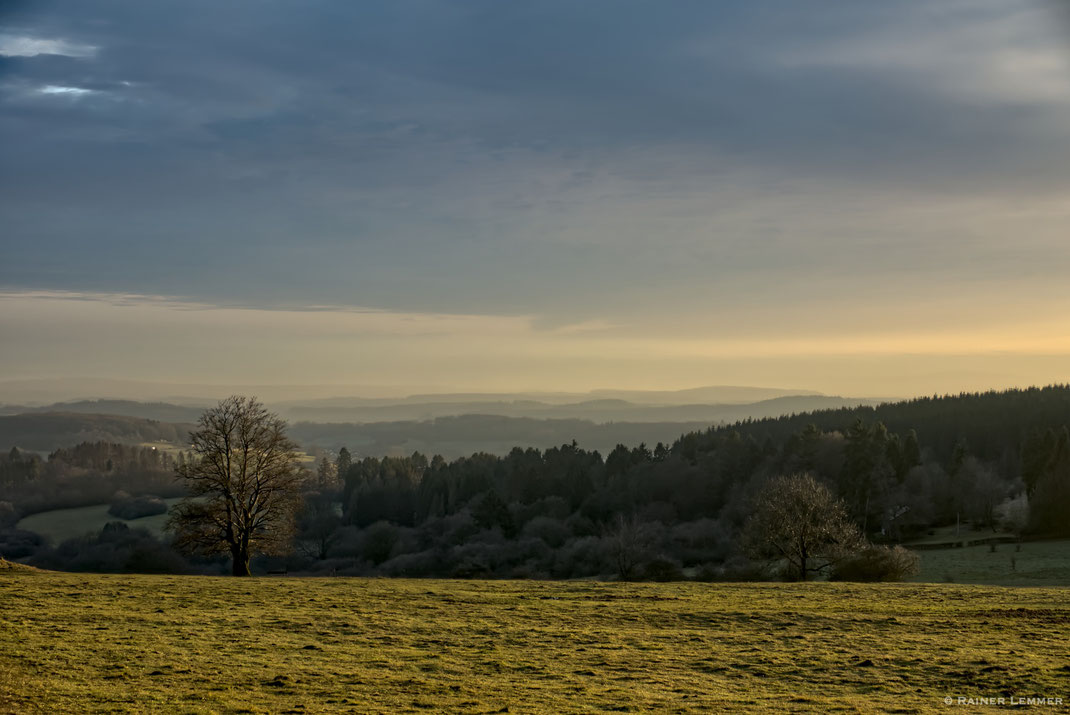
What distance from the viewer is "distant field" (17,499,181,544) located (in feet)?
458

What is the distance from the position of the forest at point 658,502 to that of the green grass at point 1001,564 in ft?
44.3

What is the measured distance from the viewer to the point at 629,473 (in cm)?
13662

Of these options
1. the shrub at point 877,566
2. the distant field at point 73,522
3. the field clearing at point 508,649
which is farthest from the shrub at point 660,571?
the distant field at point 73,522

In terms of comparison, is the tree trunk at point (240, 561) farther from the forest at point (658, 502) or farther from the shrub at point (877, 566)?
the shrub at point (877, 566)

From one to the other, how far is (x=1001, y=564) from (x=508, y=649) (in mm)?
63425

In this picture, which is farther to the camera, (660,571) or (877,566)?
(660,571)

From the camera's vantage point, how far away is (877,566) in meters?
54.1

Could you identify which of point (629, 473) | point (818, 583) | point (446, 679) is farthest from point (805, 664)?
point (629, 473)

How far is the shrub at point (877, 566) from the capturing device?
174ft

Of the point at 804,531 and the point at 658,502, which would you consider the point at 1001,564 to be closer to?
the point at 804,531

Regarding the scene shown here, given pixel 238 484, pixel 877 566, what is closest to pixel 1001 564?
pixel 877 566

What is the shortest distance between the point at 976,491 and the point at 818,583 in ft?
257

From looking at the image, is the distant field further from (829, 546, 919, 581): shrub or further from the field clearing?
the field clearing

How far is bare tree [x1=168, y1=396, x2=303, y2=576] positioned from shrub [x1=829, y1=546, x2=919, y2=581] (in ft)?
119
